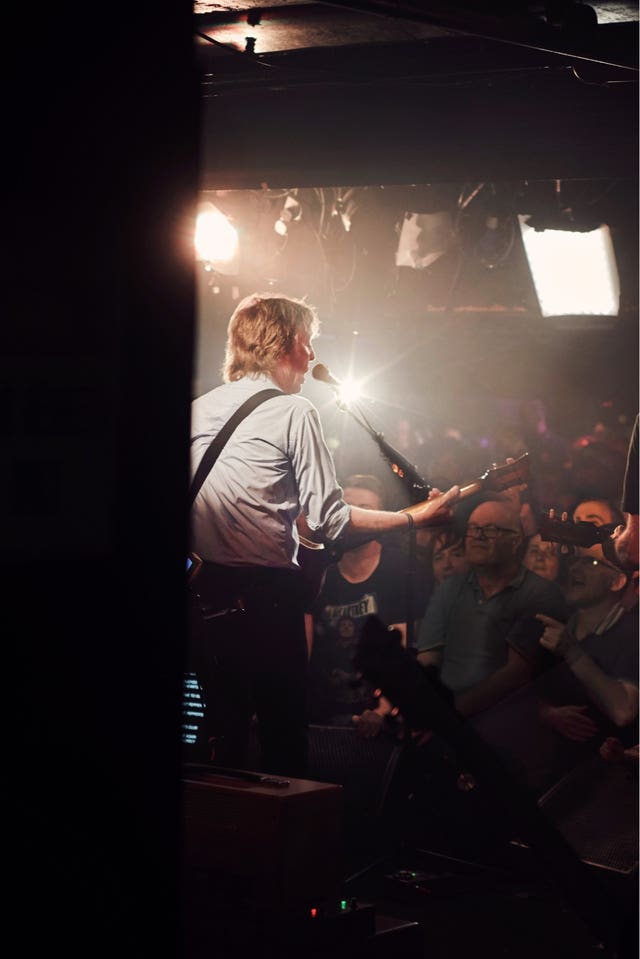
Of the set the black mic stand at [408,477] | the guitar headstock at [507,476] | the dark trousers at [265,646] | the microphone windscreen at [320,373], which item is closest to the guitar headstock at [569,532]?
the guitar headstock at [507,476]

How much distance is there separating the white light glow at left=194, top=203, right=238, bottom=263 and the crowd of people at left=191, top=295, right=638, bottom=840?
1535mm

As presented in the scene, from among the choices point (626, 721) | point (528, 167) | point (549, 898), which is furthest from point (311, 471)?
point (549, 898)

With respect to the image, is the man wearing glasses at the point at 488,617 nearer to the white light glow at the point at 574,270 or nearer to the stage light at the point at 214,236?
the stage light at the point at 214,236

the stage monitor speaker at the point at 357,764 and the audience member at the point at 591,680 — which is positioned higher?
the audience member at the point at 591,680

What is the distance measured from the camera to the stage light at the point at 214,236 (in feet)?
17.1

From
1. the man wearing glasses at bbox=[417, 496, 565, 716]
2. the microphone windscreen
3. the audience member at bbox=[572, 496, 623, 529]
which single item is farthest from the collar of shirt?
the microphone windscreen

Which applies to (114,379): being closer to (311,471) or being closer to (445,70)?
(311,471)

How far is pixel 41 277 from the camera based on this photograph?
1.50 metres

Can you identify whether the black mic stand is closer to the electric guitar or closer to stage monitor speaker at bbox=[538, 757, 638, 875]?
the electric guitar

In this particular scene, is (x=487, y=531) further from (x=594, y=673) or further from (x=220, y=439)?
(x=220, y=439)

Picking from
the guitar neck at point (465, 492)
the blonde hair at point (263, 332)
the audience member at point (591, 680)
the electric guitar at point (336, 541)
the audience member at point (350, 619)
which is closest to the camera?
the electric guitar at point (336, 541)

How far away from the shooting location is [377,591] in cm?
500

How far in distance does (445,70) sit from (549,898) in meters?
3.38

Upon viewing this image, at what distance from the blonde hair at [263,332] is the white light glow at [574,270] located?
3.11 m
